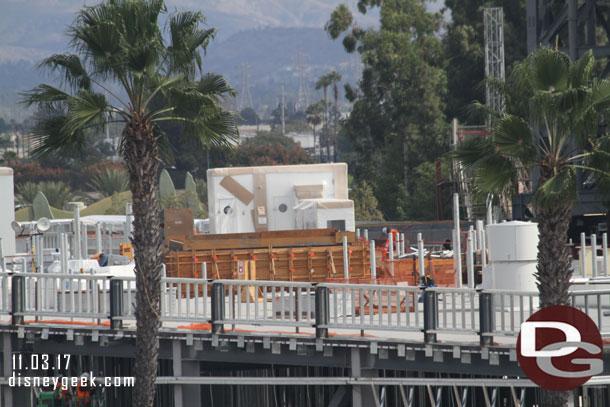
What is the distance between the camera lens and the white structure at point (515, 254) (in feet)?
68.7

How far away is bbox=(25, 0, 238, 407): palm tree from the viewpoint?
53.8 ft

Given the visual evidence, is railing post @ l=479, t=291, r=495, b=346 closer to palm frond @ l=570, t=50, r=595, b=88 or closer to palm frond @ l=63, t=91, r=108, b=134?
palm frond @ l=570, t=50, r=595, b=88

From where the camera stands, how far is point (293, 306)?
19000 mm

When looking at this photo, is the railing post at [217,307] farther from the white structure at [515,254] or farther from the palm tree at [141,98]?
the white structure at [515,254]

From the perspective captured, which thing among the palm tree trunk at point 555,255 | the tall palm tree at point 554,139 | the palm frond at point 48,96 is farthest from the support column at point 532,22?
the palm frond at point 48,96

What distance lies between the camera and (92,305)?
21062mm

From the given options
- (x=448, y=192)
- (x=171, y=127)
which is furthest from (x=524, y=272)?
(x=171, y=127)

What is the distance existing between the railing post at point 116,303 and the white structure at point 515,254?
25.3 ft

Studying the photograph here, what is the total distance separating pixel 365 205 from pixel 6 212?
136 feet

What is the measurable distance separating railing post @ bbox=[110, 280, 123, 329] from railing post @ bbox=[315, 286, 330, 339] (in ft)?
13.4

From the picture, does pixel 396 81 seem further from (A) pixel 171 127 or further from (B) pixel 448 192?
(A) pixel 171 127

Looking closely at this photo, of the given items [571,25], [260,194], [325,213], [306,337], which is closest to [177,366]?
[306,337]

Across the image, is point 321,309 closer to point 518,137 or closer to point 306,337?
point 306,337

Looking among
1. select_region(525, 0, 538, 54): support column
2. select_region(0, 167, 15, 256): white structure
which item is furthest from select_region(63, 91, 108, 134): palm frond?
select_region(525, 0, 538, 54): support column
